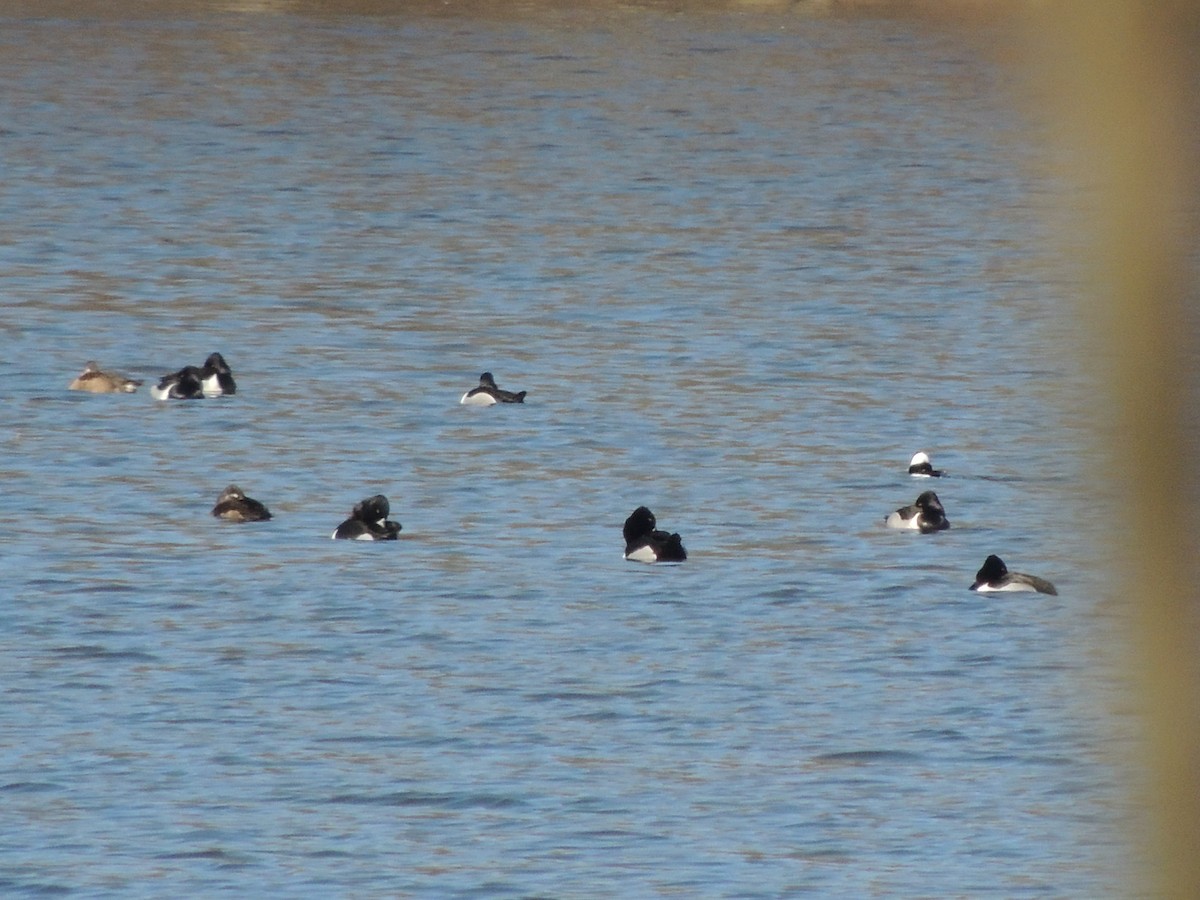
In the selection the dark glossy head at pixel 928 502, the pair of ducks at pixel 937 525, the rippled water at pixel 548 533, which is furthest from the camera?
the dark glossy head at pixel 928 502

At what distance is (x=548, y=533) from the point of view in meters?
16.6

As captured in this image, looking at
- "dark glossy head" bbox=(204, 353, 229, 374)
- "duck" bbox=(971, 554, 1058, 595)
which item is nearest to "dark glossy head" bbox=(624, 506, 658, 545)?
"duck" bbox=(971, 554, 1058, 595)

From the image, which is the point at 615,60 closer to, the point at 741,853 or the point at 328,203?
the point at 328,203

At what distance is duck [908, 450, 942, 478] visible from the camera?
698 inches

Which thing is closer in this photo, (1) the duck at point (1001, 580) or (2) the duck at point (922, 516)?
(1) the duck at point (1001, 580)

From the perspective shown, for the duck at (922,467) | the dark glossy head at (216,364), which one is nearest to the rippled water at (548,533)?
the duck at (922,467)

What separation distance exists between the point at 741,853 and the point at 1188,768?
911cm

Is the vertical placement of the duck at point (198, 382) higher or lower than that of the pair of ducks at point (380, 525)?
higher

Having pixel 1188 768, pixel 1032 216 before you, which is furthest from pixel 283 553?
pixel 1032 216

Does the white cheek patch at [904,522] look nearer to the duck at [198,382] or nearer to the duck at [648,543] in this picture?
the duck at [648,543]

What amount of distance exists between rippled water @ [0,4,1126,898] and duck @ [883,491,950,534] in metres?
0.11

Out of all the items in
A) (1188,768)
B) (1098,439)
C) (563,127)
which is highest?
(563,127)

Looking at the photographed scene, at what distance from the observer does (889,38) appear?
219ft

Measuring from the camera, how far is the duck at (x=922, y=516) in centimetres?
1612
